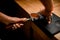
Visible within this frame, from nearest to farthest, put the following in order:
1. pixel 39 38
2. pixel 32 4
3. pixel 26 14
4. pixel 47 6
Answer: pixel 47 6 → pixel 39 38 → pixel 26 14 → pixel 32 4

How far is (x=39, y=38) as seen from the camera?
31.6 inches

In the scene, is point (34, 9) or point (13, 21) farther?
point (34, 9)

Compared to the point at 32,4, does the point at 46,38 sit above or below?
below

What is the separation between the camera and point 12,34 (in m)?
0.87

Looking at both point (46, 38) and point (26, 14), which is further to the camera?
point (26, 14)

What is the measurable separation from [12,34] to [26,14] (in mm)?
207

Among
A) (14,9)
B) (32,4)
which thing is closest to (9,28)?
(14,9)

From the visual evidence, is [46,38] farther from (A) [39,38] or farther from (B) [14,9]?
(B) [14,9]

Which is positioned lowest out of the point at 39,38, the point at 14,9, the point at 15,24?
the point at 39,38

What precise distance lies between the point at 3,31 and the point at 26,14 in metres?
0.25

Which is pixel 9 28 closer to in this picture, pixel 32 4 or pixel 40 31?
pixel 40 31

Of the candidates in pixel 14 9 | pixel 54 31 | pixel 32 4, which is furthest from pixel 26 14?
pixel 54 31

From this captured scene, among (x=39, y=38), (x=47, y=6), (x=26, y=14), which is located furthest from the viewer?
(x=26, y=14)

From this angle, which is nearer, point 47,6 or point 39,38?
point 47,6
